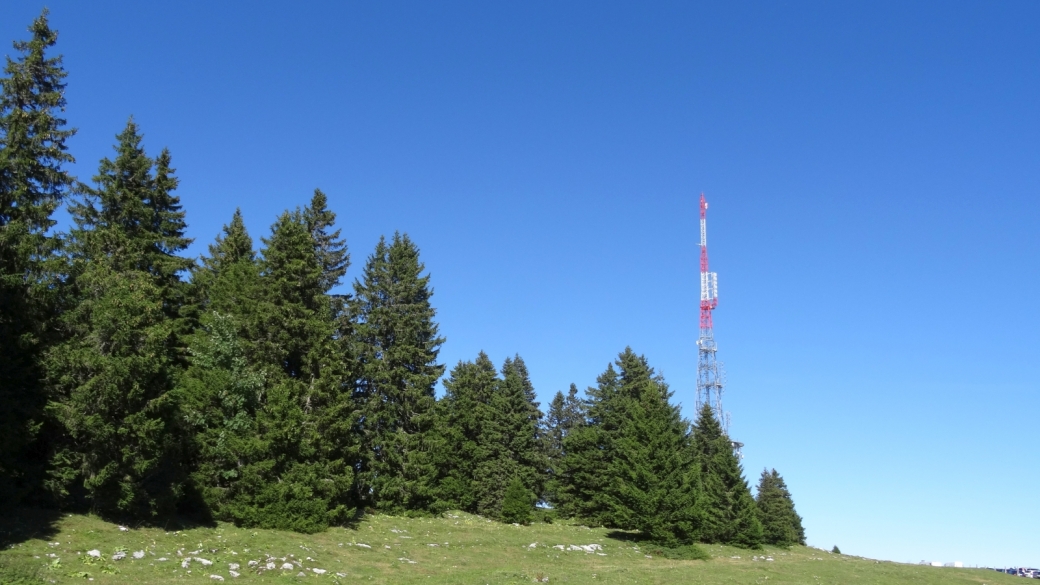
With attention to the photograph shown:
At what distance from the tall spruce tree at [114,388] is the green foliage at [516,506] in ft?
105

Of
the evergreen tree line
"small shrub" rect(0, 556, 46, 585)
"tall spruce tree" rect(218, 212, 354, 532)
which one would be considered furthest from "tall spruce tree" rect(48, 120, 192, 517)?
"small shrub" rect(0, 556, 46, 585)

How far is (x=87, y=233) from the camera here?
36688 mm

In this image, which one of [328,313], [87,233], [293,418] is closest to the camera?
[87,233]

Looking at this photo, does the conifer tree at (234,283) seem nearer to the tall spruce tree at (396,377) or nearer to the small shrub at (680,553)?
the tall spruce tree at (396,377)

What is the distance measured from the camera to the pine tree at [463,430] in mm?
60344

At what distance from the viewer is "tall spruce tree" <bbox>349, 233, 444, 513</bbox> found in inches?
2121

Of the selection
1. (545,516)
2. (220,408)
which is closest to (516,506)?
(545,516)

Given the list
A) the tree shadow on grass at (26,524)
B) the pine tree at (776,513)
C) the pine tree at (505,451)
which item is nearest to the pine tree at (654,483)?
the pine tree at (505,451)

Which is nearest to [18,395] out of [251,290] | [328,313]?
[251,290]

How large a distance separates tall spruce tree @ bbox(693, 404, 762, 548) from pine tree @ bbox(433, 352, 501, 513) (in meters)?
20.9

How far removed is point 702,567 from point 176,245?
37.1m

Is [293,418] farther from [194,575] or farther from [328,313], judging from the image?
[194,575]

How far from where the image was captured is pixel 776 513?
8712 cm

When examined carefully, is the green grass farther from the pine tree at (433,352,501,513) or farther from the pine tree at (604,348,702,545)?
the pine tree at (433,352,501,513)
